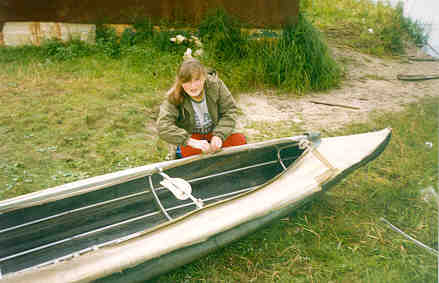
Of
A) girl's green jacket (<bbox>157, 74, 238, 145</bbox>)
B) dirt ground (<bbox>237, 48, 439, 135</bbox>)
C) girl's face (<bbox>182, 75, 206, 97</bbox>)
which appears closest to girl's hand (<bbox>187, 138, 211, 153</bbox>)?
girl's green jacket (<bbox>157, 74, 238, 145</bbox>)

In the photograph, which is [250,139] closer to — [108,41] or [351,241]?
[351,241]

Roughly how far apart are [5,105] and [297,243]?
406 centimetres

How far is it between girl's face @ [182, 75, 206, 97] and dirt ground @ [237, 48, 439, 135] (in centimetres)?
202

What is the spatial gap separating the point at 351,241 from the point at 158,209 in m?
1.50

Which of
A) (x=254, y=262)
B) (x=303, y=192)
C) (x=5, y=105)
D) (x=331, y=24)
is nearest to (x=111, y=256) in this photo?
(x=254, y=262)

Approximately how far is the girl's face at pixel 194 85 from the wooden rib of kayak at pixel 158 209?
53 centimetres

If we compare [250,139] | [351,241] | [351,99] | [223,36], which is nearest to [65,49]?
[223,36]

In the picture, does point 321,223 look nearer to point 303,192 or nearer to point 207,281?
point 303,192

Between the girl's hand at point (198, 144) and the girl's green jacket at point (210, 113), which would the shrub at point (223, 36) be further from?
the girl's hand at point (198, 144)

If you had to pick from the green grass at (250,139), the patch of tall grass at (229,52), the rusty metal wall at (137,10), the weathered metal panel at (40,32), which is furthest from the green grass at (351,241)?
the weathered metal panel at (40,32)

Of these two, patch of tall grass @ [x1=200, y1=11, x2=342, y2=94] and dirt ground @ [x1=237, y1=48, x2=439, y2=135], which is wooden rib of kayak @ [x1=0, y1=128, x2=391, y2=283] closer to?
dirt ground @ [x1=237, y1=48, x2=439, y2=135]

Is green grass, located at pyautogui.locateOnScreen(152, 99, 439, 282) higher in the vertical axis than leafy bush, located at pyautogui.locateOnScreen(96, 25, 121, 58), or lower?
lower

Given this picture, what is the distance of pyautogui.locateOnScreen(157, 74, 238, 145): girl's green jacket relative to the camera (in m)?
2.76

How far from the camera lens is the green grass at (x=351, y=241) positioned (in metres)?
2.47
